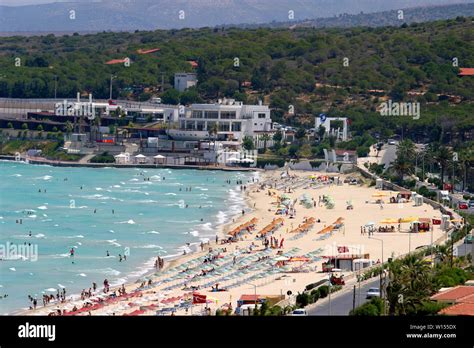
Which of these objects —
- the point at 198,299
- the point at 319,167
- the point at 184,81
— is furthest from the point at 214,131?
the point at 198,299

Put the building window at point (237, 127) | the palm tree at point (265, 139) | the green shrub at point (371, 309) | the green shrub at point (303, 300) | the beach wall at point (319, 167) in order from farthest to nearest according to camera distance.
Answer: the building window at point (237, 127), the palm tree at point (265, 139), the beach wall at point (319, 167), the green shrub at point (303, 300), the green shrub at point (371, 309)

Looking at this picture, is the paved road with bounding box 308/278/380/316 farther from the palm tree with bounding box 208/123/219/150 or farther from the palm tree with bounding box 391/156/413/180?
the palm tree with bounding box 208/123/219/150

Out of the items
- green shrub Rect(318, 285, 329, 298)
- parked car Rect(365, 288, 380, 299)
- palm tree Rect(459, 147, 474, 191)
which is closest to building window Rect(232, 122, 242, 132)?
palm tree Rect(459, 147, 474, 191)

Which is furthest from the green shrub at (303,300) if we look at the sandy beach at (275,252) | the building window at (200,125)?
the building window at (200,125)

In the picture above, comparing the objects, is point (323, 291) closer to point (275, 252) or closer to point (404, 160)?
point (275, 252)

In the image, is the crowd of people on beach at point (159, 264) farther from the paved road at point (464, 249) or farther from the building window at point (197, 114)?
the building window at point (197, 114)

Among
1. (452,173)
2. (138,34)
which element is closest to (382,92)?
(452,173)
